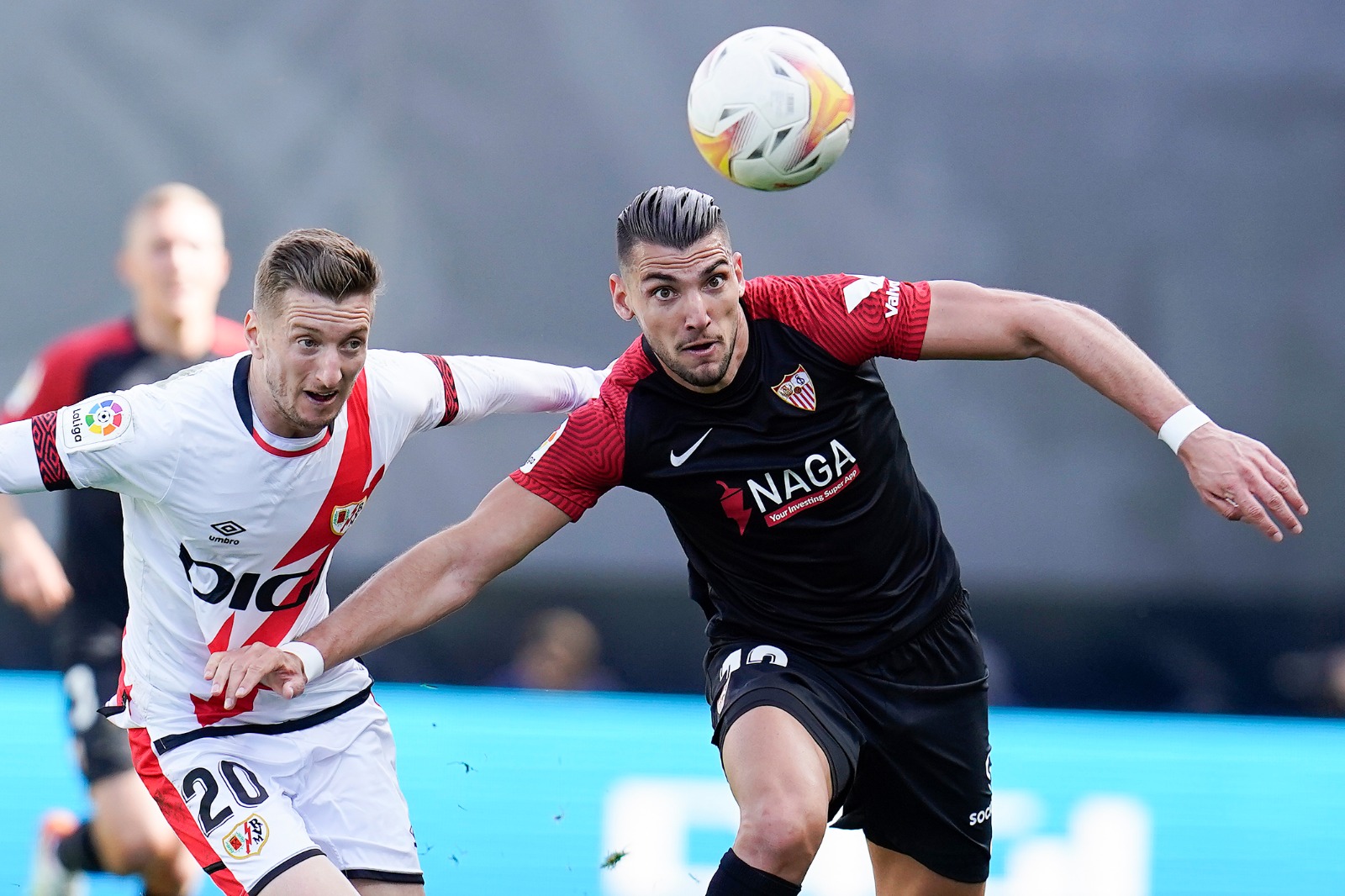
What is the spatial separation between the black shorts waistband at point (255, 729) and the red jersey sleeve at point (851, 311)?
4.46 feet

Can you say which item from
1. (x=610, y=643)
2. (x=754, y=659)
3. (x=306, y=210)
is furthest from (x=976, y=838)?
(x=306, y=210)

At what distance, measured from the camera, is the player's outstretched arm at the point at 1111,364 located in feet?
8.43

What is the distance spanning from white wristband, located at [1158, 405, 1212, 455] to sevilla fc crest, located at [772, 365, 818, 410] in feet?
2.46

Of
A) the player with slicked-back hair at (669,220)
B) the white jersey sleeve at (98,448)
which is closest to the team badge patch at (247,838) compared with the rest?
the white jersey sleeve at (98,448)

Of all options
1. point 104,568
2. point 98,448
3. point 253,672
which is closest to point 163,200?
point 104,568

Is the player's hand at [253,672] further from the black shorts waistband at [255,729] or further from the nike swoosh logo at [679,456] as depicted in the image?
the nike swoosh logo at [679,456]

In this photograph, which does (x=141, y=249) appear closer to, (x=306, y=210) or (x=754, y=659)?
(x=306, y=210)

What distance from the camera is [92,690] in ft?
15.1

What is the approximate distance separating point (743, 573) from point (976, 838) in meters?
0.87

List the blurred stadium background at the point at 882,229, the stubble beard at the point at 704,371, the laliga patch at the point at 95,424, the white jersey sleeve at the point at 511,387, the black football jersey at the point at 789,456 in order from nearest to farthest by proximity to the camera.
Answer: the laliga patch at the point at 95,424
the stubble beard at the point at 704,371
the black football jersey at the point at 789,456
the white jersey sleeve at the point at 511,387
the blurred stadium background at the point at 882,229

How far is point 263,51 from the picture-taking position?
592cm

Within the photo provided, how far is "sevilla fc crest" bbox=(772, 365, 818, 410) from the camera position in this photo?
304cm

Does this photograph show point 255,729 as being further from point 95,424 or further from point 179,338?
point 179,338

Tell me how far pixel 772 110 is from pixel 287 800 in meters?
1.94
